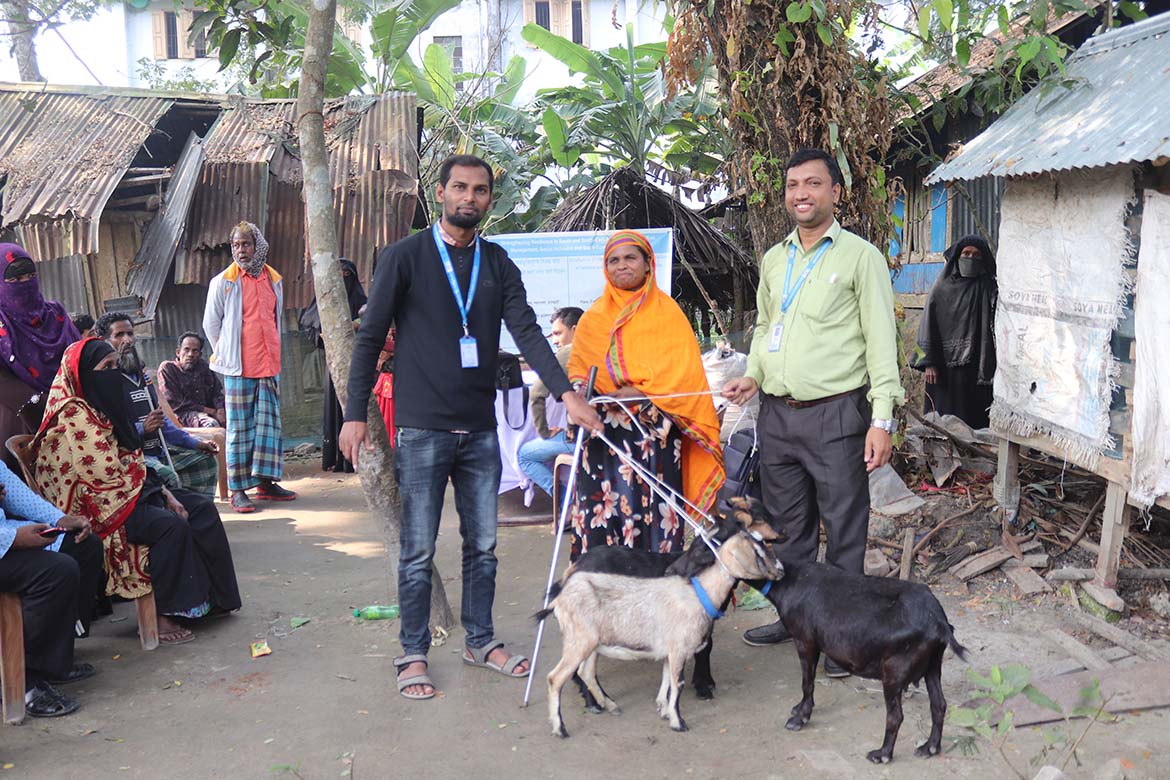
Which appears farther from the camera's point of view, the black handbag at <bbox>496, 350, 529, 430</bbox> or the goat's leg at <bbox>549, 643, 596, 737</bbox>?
the black handbag at <bbox>496, 350, 529, 430</bbox>

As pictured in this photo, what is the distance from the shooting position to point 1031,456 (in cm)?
631

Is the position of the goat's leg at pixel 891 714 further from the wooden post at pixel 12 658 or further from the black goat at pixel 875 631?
the wooden post at pixel 12 658

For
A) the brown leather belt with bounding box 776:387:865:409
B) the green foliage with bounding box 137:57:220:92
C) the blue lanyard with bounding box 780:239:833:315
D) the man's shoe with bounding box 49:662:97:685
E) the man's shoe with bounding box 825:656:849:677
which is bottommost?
the man's shoe with bounding box 49:662:97:685

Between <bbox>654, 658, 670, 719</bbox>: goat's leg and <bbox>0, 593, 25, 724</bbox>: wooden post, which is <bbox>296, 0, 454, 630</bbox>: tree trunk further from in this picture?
<bbox>0, 593, 25, 724</bbox>: wooden post

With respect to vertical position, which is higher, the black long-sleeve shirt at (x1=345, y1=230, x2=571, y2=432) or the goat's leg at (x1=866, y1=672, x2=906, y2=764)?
the black long-sleeve shirt at (x1=345, y1=230, x2=571, y2=432)

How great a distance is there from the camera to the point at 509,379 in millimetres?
6551

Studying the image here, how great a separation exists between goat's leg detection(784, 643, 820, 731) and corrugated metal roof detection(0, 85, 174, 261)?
25.1 ft

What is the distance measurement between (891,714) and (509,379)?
12.5ft

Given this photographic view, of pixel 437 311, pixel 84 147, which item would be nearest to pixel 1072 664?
pixel 437 311

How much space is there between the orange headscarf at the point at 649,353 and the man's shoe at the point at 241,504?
4.36 m

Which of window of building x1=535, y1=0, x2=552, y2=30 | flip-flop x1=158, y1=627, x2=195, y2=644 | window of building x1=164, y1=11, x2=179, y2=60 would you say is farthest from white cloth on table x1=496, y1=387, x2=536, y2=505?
window of building x1=164, y1=11, x2=179, y2=60

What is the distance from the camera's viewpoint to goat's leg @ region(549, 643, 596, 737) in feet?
11.9

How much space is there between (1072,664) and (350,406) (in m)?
3.33

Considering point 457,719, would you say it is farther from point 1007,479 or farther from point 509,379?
point 1007,479
